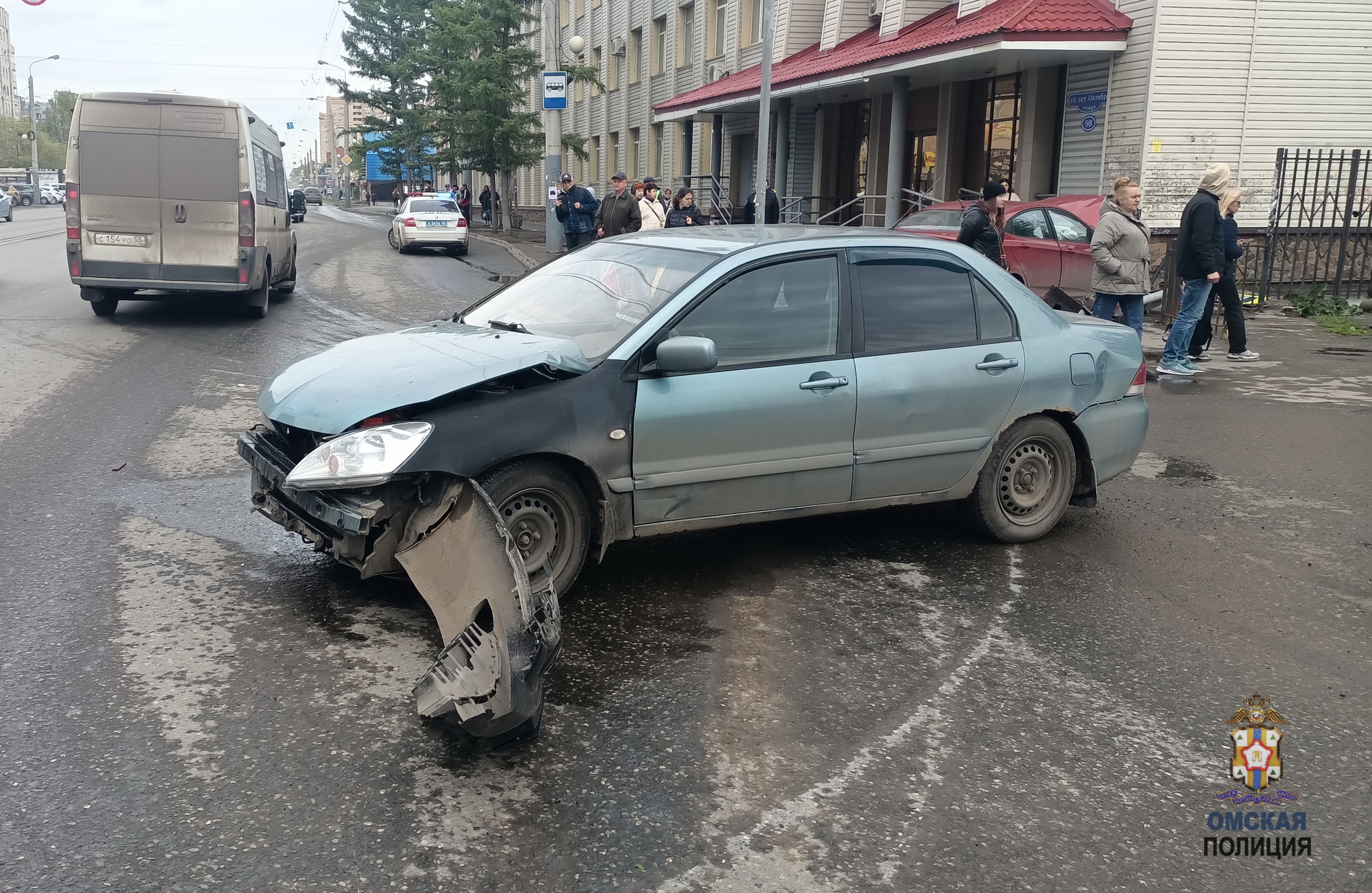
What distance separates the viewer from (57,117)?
141 meters

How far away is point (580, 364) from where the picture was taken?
4828 mm

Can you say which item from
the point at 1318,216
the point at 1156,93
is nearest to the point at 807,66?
the point at 1156,93

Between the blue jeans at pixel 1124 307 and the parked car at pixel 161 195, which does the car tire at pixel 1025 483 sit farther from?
the parked car at pixel 161 195

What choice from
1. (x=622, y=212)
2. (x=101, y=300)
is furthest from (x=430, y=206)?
(x=101, y=300)

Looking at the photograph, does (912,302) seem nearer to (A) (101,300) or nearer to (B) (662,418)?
(B) (662,418)

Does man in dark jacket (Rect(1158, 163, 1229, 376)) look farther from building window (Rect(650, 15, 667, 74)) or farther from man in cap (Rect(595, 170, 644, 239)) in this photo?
building window (Rect(650, 15, 667, 74))

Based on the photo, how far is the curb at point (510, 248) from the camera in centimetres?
2672

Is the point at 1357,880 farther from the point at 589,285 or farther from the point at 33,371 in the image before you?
the point at 33,371

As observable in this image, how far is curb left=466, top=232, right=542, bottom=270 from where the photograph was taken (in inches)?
1052

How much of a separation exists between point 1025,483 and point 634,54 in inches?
1565

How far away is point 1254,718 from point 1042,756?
2.95ft

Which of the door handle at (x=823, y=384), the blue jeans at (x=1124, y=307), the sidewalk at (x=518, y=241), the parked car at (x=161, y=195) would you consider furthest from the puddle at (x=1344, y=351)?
the parked car at (x=161, y=195)

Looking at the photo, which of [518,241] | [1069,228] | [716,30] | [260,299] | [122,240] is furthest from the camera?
[518,241]

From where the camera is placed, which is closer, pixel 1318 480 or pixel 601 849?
pixel 601 849
